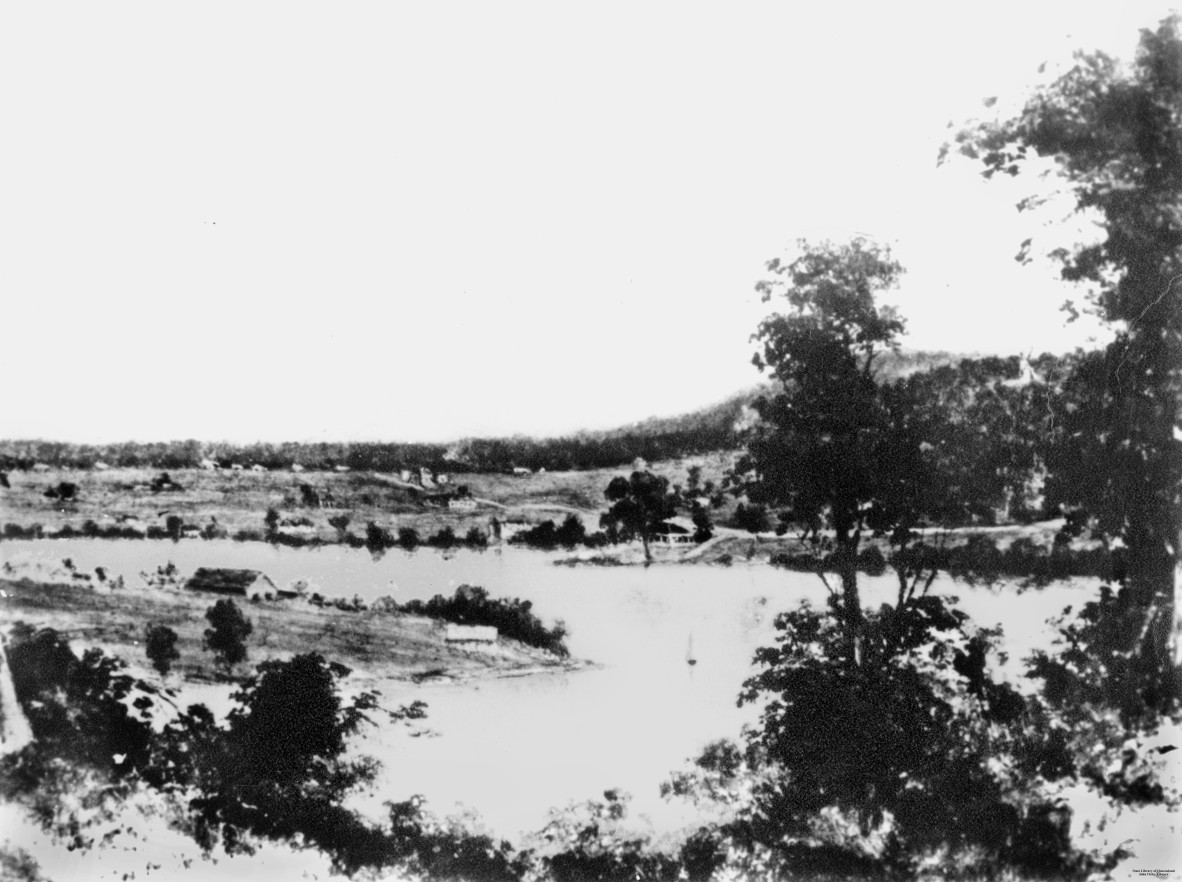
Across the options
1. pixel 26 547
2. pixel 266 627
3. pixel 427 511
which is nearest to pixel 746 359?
pixel 427 511

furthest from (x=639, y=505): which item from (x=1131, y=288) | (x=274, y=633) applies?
(x=1131, y=288)

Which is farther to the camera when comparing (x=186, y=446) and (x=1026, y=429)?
(x=186, y=446)

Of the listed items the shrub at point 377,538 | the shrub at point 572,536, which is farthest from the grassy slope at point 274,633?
the shrub at point 572,536

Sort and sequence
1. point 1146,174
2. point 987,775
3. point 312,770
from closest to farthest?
point 1146,174 < point 987,775 < point 312,770

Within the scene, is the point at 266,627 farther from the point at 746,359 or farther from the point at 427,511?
the point at 746,359

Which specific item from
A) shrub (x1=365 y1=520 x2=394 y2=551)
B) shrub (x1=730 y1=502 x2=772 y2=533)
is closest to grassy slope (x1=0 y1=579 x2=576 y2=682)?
shrub (x1=365 y1=520 x2=394 y2=551)

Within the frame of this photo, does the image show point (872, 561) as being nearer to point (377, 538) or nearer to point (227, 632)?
point (377, 538)

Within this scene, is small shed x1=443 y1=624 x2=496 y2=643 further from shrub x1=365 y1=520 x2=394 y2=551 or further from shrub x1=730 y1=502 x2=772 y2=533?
shrub x1=730 y1=502 x2=772 y2=533
